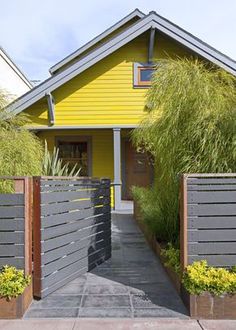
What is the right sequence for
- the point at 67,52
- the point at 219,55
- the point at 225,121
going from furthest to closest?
the point at 67,52
the point at 219,55
the point at 225,121

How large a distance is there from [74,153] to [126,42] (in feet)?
13.9

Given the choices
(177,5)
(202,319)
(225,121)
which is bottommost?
(202,319)

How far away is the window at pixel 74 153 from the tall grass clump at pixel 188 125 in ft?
23.5

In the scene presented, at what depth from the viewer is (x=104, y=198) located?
6820 millimetres

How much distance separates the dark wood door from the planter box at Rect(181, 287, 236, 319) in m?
9.27

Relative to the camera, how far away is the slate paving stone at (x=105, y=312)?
438 cm

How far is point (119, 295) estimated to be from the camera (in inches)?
196

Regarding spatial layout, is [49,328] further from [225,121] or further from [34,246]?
[225,121]

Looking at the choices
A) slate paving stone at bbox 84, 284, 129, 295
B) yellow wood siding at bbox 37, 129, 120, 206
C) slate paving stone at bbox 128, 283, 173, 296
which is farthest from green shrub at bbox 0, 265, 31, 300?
yellow wood siding at bbox 37, 129, 120, 206

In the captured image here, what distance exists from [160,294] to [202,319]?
810 millimetres

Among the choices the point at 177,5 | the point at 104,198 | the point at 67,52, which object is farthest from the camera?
the point at 67,52

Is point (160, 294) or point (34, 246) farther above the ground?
point (34, 246)

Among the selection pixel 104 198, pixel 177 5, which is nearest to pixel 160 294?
pixel 104 198

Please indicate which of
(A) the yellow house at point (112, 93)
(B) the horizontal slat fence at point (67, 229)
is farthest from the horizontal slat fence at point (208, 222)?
(A) the yellow house at point (112, 93)
